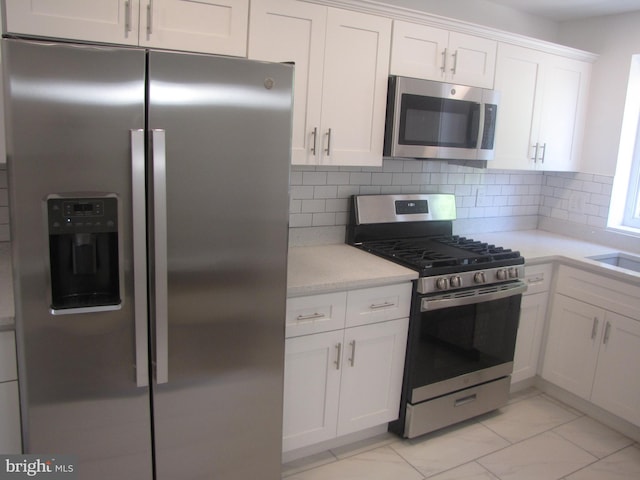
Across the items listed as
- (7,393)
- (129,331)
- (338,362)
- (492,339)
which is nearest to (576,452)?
(492,339)

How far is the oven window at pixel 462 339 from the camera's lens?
2.59 meters

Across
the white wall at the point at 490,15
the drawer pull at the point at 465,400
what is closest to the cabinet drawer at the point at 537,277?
the drawer pull at the point at 465,400

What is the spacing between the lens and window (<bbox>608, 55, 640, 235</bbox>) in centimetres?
342

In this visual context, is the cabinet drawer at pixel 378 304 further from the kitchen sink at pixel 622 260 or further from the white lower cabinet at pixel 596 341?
the kitchen sink at pixel 622 260

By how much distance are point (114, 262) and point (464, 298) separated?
1746 millimetres

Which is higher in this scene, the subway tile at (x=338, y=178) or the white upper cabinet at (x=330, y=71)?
the white upper cabinet at (x=330, y=71)

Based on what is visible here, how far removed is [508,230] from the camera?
151 inches

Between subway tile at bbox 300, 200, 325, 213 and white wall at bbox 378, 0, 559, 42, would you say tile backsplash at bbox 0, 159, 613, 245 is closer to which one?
subway tile at bbox 300, 200, 325, 213

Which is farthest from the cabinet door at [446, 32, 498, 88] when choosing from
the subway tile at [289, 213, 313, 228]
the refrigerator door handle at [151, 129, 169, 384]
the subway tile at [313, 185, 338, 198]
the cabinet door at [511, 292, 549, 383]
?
the refrigerator door handle at [151, 129, 169, 384]

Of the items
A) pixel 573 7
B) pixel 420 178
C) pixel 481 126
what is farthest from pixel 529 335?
pixel 573 7

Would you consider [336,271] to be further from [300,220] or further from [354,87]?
[354,87]

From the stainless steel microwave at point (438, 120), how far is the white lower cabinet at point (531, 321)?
2.63ft

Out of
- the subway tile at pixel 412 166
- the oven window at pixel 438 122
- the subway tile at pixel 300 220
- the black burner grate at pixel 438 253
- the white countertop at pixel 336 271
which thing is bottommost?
the white countertop at pixel 336 271

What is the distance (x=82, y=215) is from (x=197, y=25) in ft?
3.24
